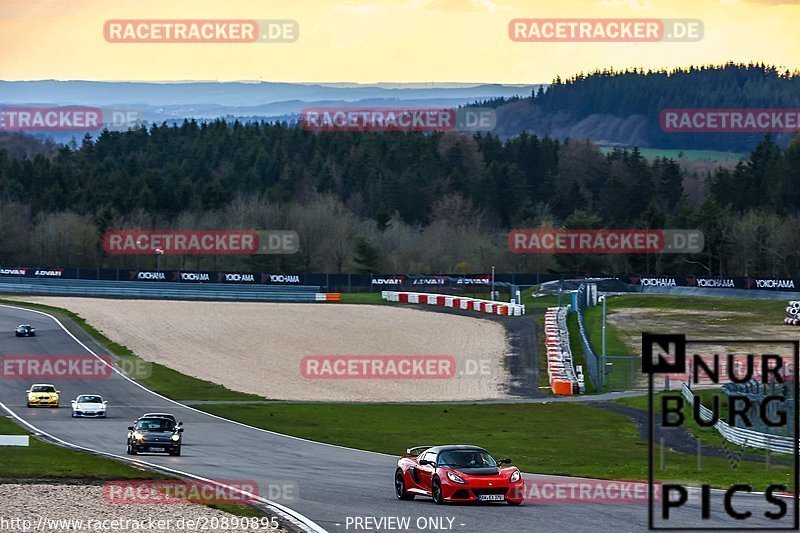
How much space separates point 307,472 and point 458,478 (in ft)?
26.7

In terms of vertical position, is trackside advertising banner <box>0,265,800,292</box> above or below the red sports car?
above

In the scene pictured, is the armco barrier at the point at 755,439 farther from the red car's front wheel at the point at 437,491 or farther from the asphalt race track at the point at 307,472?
the red car's front wheel at the point at 437,491

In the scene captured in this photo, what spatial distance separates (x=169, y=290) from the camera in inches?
4373

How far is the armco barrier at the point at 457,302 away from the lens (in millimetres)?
88875

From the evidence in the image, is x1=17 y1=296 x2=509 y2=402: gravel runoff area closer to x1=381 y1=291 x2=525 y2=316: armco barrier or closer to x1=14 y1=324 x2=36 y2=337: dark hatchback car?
x1=381 y1=291 x2=525 y2=316: armco barrier

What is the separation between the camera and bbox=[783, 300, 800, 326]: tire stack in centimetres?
7575

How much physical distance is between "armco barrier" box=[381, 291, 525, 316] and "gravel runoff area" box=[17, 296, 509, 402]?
110 inches

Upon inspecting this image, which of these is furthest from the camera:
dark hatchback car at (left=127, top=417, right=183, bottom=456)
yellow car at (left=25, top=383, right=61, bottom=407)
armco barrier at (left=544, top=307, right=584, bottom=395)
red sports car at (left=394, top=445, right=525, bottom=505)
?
armco barrier at (left=544, top=307, right=584, bottom=395)

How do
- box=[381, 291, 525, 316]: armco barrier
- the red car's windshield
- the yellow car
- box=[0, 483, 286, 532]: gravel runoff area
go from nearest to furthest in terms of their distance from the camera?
box=[0, 483, 286, 532]: gravel runoff area < the red car's windshield < the yellow car < box=[381, 291, 525, 316]: armco barrier

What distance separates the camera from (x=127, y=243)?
14500 cm

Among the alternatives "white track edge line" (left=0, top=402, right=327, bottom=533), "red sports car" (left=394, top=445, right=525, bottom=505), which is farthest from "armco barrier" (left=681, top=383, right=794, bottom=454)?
"white track edge line" (left=0, top=402, right=327, bottom=533)

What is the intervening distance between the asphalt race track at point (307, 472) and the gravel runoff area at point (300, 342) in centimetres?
840

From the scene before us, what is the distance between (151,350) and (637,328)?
3166 cm

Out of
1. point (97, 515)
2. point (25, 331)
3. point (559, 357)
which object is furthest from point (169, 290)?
point (97, 515)
